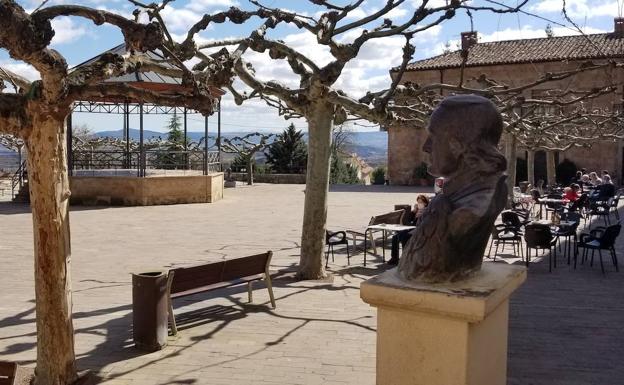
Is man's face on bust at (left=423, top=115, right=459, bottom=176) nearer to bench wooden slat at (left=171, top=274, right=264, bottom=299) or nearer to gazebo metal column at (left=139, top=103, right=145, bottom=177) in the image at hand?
bench wooden slat at (left=171, top=274, right=264, bottom=299)

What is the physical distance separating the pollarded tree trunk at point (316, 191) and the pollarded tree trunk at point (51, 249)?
4483 millimetres

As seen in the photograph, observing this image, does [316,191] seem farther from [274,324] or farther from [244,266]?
[274,324]

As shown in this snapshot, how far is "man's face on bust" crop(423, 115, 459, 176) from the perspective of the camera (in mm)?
3184

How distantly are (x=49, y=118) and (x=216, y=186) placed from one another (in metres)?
17.4

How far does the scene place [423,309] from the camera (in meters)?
3.03

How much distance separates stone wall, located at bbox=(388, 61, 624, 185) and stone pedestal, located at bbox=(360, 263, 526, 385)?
27257 mm

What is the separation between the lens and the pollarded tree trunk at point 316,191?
8758mm

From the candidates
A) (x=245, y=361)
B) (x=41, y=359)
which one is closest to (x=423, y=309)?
(x=245, y=361)

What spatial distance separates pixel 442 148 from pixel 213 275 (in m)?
4.12

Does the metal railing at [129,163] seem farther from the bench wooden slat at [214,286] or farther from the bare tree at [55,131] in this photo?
the bare tree at [55,131]

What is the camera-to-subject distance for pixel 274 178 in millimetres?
32656

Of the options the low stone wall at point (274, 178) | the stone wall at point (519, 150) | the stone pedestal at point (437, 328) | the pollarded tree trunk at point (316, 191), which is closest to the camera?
the stone pedestal at point (437, 328)

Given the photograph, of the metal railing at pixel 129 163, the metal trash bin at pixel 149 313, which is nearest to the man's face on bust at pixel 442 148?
the metal trash bin at pixel 149 313

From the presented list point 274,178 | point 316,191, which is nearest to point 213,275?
point 316,191
